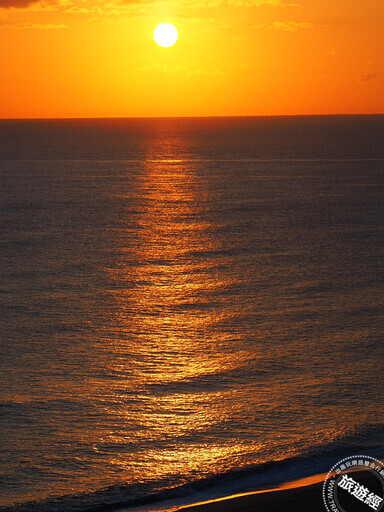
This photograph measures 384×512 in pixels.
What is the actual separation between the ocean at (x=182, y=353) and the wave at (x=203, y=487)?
44mm

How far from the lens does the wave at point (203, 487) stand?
49.7 feet

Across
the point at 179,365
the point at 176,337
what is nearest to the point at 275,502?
the point at 179,365

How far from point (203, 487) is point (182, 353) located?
966 cm

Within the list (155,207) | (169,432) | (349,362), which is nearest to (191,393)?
(169,432)

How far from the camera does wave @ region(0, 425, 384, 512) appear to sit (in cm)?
1516

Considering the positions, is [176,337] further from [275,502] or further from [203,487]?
[275,502]

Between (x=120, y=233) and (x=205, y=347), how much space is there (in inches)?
1099

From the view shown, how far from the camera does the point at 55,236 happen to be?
51406mm

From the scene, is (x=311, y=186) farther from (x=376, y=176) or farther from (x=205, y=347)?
(x=205, y=347)

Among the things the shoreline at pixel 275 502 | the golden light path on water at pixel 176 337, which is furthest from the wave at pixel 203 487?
the shoreline at pixel 275 502

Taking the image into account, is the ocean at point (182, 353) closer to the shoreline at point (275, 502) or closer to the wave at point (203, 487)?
the wave at point (203, 487)

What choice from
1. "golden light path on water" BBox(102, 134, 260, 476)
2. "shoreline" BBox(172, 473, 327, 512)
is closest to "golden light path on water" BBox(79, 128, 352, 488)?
"golden light path on water" BBox(102, 134, 260, 476)

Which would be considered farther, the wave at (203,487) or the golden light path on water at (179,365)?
the golden light path on water at (179,365)

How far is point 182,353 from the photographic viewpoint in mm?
25438
